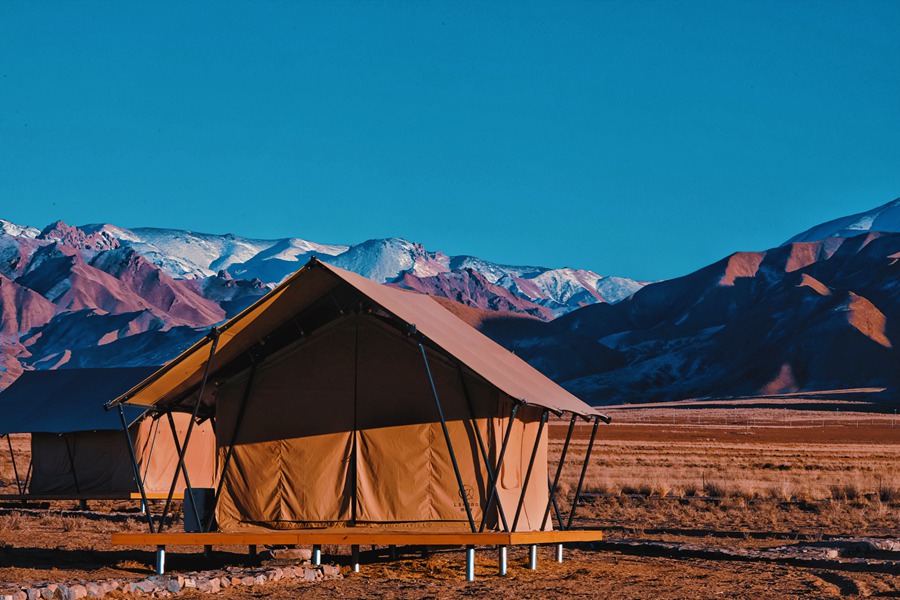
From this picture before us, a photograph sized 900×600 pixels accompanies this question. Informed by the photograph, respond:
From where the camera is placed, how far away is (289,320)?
17.7 m

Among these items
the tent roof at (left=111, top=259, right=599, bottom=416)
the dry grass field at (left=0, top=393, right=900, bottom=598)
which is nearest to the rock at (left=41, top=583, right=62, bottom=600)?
the dry grass field at (left=0, top=393, right=900, bottom=598)

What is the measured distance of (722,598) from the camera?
14.2 m

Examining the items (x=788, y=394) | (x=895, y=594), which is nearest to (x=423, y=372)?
(x=895, y=594)

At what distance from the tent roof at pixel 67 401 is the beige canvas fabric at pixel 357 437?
47.9 ft

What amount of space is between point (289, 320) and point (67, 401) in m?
18.3

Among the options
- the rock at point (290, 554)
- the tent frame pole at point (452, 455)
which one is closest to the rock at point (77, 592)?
the tent frame pole at point (452, 455)

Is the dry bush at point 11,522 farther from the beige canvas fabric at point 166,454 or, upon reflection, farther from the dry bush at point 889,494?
the dry bush at point 889,494

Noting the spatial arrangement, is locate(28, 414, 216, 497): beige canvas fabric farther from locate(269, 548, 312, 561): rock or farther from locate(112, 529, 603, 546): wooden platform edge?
locate(112, 529, 603, 546): wooden platform edge

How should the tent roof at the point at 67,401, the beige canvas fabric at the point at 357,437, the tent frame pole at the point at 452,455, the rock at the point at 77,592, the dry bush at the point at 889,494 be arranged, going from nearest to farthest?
the rock at the point at 77,592 < the tent frame pole at the point at 452,455 < the beige canvas fabric at the point at 357,437 < the dry bush at the point at 889,494 < the tent roof at the point at 67,401

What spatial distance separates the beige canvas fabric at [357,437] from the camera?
17016mm

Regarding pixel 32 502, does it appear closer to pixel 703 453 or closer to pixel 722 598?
pixel 722 598

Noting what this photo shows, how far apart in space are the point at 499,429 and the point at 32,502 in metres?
20.8

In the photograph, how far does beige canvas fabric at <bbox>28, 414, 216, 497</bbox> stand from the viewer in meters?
32.8

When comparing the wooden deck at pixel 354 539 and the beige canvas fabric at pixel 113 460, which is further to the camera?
the beige canvas fabric at pixel 113 460
